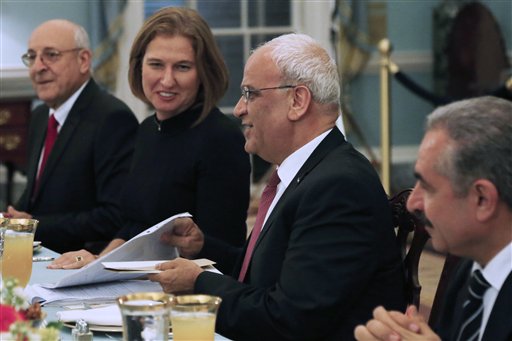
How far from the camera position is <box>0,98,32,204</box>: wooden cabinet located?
25.3 ft

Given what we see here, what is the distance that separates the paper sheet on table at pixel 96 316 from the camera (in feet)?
7.90

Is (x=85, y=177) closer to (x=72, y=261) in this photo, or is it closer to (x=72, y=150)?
(x=72, y=150)

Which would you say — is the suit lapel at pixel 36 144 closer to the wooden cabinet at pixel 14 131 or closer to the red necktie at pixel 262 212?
the red necktie at pixel 262 212

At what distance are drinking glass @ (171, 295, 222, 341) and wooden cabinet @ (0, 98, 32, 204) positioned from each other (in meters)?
6.09

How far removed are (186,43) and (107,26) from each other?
505 centimetres

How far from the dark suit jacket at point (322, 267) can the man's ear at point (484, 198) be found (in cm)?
50

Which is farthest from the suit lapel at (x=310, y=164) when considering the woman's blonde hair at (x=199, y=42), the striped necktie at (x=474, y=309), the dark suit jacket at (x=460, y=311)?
the woman's blonde hair at (x=199, y=42)

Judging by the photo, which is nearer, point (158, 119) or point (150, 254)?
point (150, 254)

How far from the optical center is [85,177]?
447 centimetres

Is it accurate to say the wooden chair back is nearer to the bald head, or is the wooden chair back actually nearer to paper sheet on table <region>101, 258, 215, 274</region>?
paper sheet on table <region>101, 258, 215, 274</region>

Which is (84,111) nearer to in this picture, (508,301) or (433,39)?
(508,301)

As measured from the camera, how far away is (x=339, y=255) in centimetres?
249

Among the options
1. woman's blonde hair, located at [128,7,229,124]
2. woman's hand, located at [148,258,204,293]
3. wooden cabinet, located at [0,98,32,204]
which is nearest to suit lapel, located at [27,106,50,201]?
woman's blonde hair, located at [128,7,229,124]

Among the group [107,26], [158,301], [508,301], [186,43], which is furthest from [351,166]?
[107,26]
